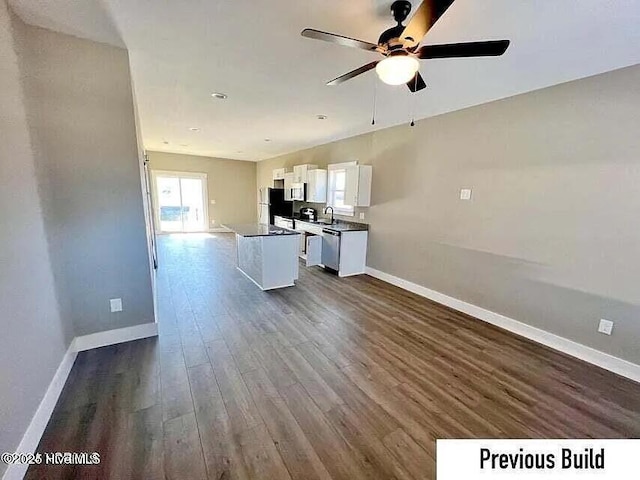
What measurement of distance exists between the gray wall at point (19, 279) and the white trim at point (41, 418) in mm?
47

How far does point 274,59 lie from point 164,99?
1948mm

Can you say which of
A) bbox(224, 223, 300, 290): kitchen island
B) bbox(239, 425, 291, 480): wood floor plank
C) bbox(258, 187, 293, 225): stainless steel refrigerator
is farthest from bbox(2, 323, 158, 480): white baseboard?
bbox(258, 187, 293, 225): stainless steel refrigerator

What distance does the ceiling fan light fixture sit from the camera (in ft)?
5.31

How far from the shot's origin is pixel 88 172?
2.23m

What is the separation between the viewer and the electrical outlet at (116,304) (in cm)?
247

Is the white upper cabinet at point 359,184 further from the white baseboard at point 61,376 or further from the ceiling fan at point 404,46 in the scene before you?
the white baseboard at point 61,376

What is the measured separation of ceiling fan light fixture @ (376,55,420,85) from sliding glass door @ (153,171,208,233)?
8522 mm

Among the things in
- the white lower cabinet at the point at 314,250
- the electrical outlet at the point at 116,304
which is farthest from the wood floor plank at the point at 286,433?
the white lower cabinet at the point at 314,250

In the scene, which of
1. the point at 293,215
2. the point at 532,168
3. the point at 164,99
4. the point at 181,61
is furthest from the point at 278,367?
the point at 293,215

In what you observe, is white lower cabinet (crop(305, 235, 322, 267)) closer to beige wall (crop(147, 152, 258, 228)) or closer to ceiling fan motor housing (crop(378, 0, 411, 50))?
ceiling fan motor housing (crop(378, 0, 411, 50))

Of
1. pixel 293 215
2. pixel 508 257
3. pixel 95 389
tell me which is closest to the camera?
pixel 95 389

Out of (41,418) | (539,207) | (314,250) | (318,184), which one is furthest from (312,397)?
(318,184)

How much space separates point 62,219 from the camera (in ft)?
7.15

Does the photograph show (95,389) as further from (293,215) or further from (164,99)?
(293,215)
